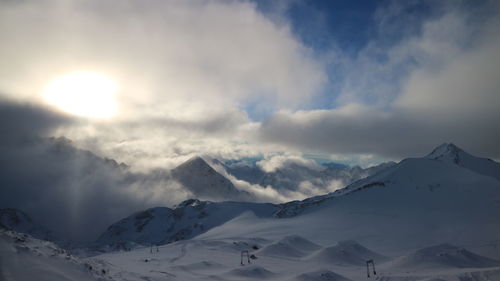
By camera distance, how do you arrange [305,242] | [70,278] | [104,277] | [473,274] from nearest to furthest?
[70,278], [104,277], [473,274], [305,242]

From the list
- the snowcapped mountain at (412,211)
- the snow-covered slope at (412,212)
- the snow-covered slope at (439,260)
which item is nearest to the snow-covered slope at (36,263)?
the snow-covered slope at (439,260)

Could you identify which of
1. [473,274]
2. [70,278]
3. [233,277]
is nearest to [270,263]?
[233,277]

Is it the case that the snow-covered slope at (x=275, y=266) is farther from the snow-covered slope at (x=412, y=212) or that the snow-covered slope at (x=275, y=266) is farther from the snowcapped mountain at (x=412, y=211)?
the snowcapped mountain at (x=412, y=211)

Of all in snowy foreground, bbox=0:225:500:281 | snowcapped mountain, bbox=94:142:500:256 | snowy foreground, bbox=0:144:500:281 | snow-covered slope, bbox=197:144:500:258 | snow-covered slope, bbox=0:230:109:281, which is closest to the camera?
snow-covered slope, bbox=0:230:109:281

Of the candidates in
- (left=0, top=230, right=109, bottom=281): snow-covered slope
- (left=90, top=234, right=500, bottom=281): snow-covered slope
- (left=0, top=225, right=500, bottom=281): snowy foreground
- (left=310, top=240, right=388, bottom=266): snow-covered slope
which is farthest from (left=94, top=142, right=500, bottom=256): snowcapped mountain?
(left=0, top=230, right=109, bottom=281): snow-covered slope

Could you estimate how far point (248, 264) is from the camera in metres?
52.7

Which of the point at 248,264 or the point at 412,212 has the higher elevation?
the point at 412,212

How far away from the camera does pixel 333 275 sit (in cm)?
4125

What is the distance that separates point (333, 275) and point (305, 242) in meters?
38.3

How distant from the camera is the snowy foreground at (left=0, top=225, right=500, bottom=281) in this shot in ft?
71.5

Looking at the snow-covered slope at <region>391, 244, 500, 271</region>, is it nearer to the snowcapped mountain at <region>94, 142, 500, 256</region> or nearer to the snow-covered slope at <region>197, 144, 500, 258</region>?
the snow-covered slope at <region>197, 144, 500, 258</region>

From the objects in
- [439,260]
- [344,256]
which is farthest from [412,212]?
[439,260]

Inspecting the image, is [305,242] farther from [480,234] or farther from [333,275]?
[480,234]

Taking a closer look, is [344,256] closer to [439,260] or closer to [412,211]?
[439,260]
